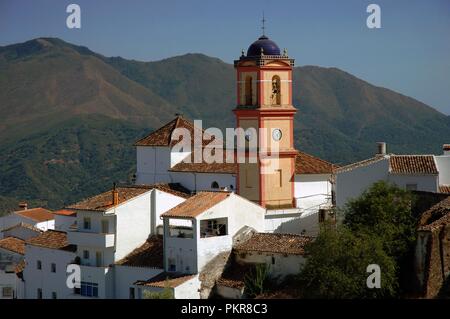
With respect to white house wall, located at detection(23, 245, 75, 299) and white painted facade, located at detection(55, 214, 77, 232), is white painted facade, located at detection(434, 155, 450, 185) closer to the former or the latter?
white house wall, located at detection(23, 245, 75, 299)

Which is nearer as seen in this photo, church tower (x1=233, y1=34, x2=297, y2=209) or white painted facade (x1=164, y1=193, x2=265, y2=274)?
white painted facade (x1=164, y1=193, x2=265, y2=274)

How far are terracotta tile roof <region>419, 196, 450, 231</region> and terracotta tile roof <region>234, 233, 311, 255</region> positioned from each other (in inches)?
190

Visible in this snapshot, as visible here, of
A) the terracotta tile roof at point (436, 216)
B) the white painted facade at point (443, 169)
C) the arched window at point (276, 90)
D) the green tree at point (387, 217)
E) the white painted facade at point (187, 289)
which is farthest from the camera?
the arched window at point (276, 90)

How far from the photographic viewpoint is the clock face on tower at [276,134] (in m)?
51.6

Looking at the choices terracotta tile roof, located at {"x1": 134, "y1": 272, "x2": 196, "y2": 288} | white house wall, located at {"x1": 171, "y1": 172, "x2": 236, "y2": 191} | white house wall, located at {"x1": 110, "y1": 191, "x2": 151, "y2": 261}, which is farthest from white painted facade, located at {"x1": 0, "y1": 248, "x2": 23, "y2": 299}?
terracotta tile roof, located at {"x1": 134, "y1": 272, "x2": 196, "y2": 288}

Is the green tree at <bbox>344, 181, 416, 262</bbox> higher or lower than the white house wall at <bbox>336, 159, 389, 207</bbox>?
lower

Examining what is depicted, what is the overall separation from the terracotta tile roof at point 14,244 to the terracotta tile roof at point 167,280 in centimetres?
1381

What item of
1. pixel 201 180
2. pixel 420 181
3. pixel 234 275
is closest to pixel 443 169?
pixel 420 181

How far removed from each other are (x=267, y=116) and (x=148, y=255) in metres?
9.43

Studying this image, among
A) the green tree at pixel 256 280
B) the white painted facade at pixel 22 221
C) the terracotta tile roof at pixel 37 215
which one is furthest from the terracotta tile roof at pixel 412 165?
the terracotta tile roof at pixel 37 215

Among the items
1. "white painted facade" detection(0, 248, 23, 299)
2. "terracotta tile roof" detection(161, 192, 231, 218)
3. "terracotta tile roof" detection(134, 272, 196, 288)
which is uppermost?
"terracotta tile roof" detection(161, 192, 231, 218)

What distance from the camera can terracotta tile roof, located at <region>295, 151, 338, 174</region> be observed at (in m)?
52.8

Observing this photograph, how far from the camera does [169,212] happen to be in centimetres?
4544

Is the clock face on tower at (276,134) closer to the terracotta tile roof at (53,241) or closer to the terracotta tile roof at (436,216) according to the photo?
the terracotta tile roof at (53,241)
